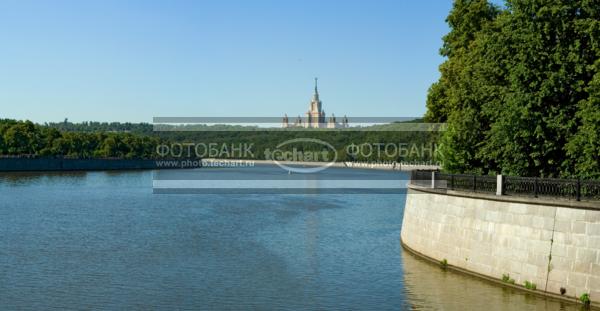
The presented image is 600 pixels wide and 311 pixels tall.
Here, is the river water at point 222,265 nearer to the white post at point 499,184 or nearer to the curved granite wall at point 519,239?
the curved granite wall at point 519,239

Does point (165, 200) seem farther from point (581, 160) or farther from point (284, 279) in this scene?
point (581, 160)

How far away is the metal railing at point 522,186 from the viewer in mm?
24438

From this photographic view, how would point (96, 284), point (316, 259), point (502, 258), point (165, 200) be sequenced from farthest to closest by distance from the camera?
point (165, 200)
point (316, 259)
point (96, 284)
point (502, 258)

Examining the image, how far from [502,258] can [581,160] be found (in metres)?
5.43

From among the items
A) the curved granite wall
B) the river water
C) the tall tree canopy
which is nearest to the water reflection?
the river water

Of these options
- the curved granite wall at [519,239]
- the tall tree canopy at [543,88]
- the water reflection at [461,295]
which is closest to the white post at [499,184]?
the curved granite wall at [519,239]

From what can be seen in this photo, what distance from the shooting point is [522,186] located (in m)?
27.0

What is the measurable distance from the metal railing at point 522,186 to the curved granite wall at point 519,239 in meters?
0.64

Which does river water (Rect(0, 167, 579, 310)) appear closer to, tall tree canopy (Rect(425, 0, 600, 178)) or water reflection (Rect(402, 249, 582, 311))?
water reflection (Rect(402, 249, 582, 311))

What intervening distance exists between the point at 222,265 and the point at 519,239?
14.5m

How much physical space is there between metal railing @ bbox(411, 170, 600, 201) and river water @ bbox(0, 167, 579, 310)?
385 cm

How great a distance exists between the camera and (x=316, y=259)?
3534cm

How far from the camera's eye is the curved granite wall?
23.1m

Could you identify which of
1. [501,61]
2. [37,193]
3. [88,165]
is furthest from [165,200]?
[88,165]
